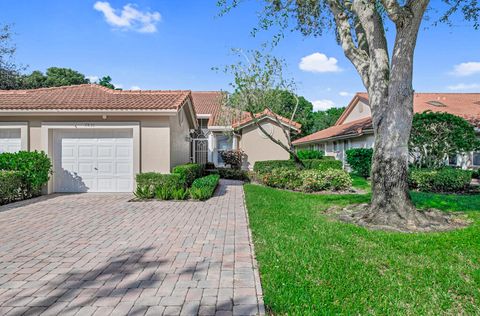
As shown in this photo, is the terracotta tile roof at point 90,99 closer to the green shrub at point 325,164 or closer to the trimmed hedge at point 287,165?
the trimmed hedge at point 287,165

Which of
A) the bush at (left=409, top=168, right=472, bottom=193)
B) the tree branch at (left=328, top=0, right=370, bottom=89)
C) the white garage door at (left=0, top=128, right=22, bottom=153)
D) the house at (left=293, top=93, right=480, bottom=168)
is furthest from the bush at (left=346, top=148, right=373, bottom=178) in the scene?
the white garage door at (left=0, top=128, right=22, bottom=153)

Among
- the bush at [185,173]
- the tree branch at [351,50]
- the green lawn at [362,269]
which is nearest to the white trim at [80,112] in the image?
the bush at [185,173]

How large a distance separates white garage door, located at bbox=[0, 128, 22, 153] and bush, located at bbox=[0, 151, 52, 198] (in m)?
1.27

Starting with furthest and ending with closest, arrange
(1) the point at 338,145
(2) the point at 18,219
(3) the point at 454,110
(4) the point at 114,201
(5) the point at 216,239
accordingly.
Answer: (1) the point at 338,145 → (3) the point at 454,110 → (4) the point at 114,201 → (2) the point at 18,219 → (5) the point at 216,239

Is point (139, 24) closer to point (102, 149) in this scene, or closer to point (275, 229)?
point (102, 149)

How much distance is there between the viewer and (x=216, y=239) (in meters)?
5.80

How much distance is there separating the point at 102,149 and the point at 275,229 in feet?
28.8

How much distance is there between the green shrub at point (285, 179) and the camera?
1341 cm

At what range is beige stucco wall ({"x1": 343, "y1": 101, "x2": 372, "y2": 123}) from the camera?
991 inches

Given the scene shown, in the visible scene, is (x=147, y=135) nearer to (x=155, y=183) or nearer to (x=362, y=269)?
(x=155, y=183)

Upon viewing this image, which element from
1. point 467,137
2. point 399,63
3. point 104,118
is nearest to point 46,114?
point 104,118

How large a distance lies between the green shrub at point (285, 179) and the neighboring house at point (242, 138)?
6248 millimetres

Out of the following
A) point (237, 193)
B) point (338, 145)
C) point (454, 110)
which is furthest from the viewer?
point (338, 145)

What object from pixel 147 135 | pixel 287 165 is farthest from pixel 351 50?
pixel 287 165
